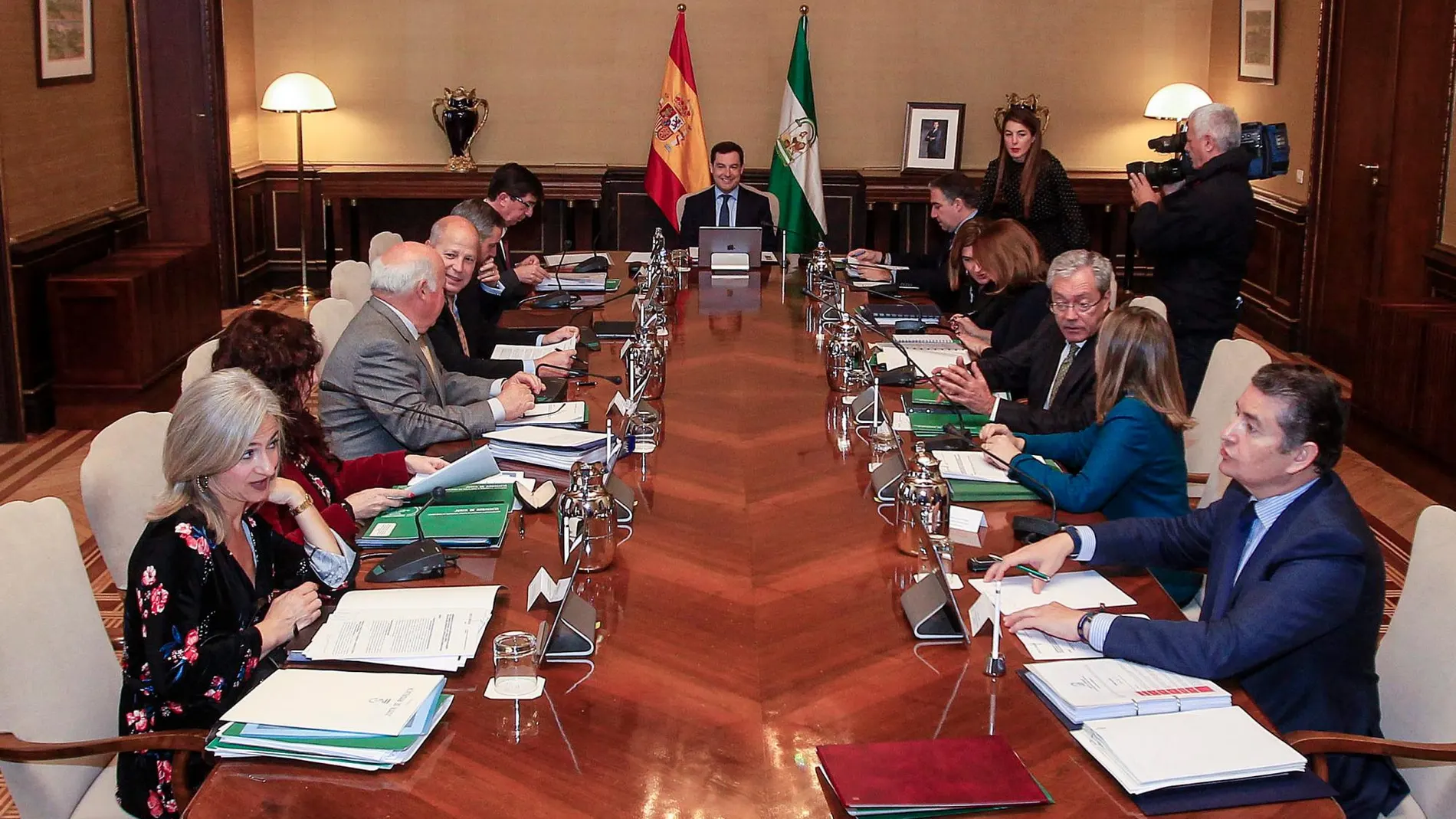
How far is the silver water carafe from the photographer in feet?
9.89

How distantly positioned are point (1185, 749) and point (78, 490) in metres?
5.03

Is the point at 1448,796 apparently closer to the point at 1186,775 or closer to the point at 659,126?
the point at 1186,775

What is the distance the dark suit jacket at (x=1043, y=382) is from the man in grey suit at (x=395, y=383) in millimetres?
1449

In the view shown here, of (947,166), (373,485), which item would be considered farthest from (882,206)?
(373,485)

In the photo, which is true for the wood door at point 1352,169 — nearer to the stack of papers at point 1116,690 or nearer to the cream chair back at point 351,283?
the cream chair back at point 351,283

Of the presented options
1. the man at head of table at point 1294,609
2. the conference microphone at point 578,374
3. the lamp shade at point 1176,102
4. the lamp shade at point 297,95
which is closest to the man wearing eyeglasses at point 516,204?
the conference microphone at point 578,374

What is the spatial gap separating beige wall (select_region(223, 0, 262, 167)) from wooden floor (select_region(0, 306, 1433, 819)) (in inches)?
125

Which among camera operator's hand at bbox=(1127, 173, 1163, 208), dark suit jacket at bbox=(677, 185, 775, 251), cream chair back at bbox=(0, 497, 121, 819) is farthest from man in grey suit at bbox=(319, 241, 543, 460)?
dark suit jacket at bbox=(677, 185, 775, 251)

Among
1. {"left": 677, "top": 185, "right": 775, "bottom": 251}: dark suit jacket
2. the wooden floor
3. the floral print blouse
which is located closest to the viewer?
the floral print blouse

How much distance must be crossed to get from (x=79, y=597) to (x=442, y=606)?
2.22 ft

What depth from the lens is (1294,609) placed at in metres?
2.48

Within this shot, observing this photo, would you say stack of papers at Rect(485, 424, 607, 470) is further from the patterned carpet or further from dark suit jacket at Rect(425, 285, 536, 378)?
the patterned carpet

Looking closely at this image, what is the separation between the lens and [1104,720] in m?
2.30

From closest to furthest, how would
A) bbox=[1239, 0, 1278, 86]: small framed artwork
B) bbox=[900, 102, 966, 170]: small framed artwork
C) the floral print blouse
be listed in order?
the floral print blouse < bbox=[1239, 0, 1278, 86]: small framed artwork < bbox=[900, 102, 966, 170]: small framed artwork
